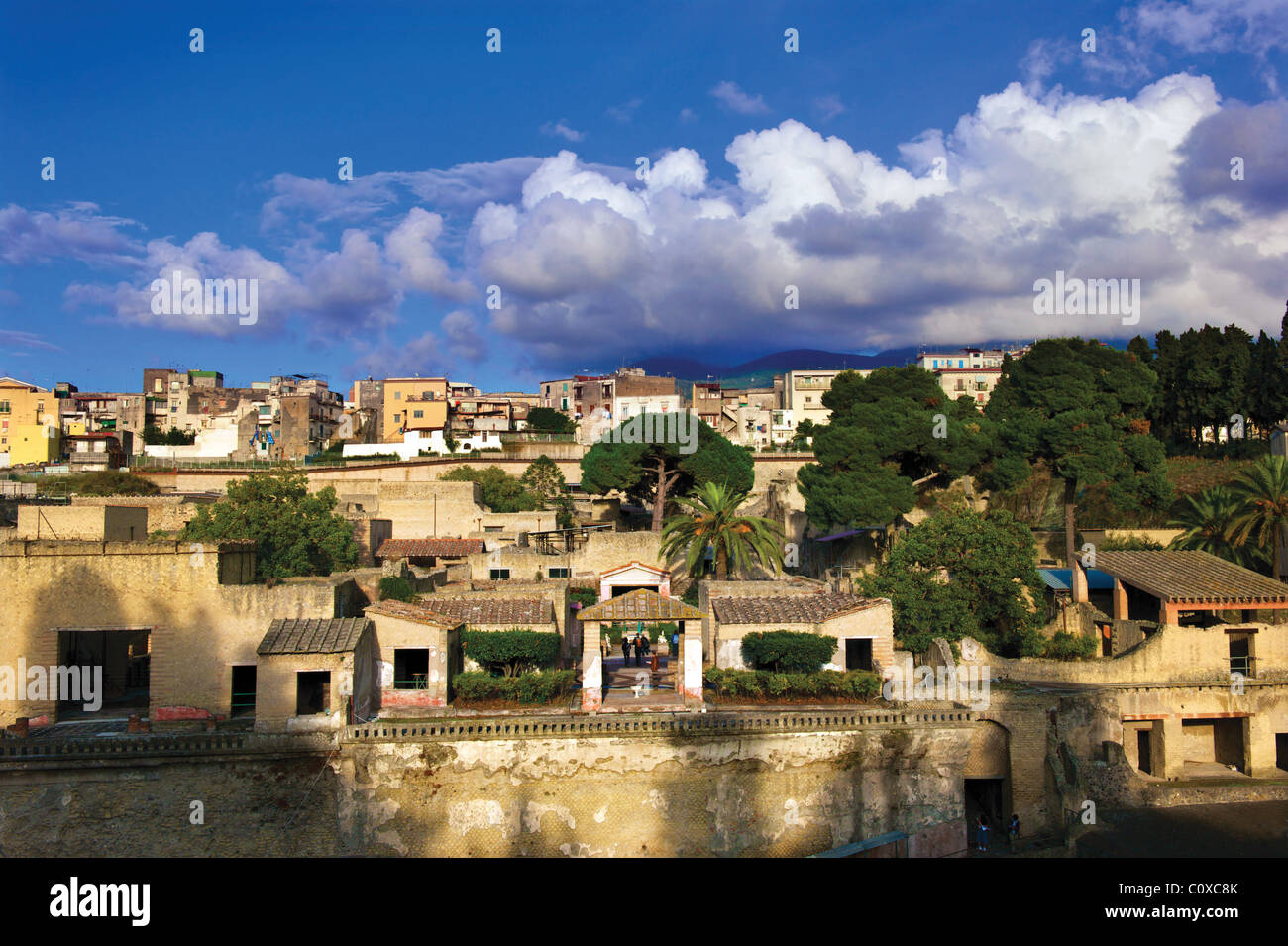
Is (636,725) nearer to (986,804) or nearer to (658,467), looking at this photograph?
(986,804)

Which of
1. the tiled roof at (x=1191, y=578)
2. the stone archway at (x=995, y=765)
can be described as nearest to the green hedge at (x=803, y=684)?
the stone archway at (x=995, y=765)

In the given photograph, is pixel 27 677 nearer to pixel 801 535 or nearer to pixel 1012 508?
pixel 801 535

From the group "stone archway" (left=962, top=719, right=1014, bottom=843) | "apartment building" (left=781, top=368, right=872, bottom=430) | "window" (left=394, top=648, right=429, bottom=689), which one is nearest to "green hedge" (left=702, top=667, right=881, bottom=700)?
"stone archway" (left=962, top=719, right=1014, bottom=843)

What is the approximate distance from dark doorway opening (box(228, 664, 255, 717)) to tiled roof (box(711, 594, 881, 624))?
12.1m

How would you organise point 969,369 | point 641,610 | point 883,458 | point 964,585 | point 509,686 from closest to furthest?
point 509,686 → point 641,610 → point 964,585 → point 883,458 → point 969,369

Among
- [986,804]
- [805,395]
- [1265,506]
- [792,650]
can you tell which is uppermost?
[805,395]

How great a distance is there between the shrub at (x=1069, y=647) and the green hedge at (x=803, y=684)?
305 inches

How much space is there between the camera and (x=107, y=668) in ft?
84.8

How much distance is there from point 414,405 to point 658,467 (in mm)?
40183

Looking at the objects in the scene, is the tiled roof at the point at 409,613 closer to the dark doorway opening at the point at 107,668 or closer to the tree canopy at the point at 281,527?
the dark doorway opening at the point at 107,668

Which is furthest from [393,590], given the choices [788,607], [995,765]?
[995,765]

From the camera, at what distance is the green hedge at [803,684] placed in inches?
923

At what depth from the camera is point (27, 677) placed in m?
22.6

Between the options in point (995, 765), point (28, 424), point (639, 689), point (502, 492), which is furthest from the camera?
point (28, 424)
